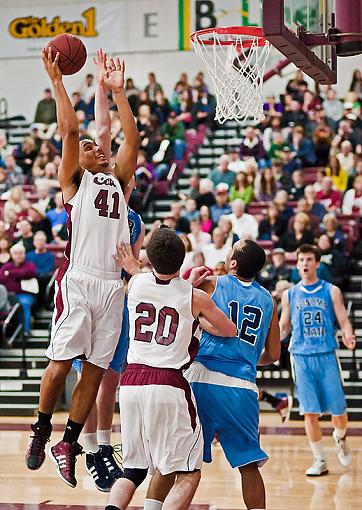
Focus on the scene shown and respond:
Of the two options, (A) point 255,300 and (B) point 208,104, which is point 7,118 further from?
(A) point 255,300

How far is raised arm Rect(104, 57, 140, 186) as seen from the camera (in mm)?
6289

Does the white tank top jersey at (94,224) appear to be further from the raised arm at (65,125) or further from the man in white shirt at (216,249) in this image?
the man in white shirt at (216,249)

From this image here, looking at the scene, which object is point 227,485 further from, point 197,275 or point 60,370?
point 197,275

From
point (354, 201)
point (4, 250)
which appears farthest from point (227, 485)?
point (354, 201)

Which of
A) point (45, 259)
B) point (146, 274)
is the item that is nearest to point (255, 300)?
point (146, 274)

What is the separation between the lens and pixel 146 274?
5.73 metres

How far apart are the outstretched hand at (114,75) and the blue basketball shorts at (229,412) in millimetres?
1780

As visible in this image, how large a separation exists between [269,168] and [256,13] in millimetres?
6144

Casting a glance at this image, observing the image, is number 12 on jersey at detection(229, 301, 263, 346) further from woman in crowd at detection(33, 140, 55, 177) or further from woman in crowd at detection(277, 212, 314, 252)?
woman in crowd at detection(33, 140, 55, 177)

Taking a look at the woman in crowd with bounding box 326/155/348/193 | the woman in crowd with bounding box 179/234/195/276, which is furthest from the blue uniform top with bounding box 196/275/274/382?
the woman in crowd with bounding box 326/155/348/193

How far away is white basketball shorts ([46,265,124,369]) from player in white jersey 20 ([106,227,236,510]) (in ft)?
1.64

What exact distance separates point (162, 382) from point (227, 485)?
3382mm

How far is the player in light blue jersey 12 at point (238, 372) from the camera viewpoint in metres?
6.07

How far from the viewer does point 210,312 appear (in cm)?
568
